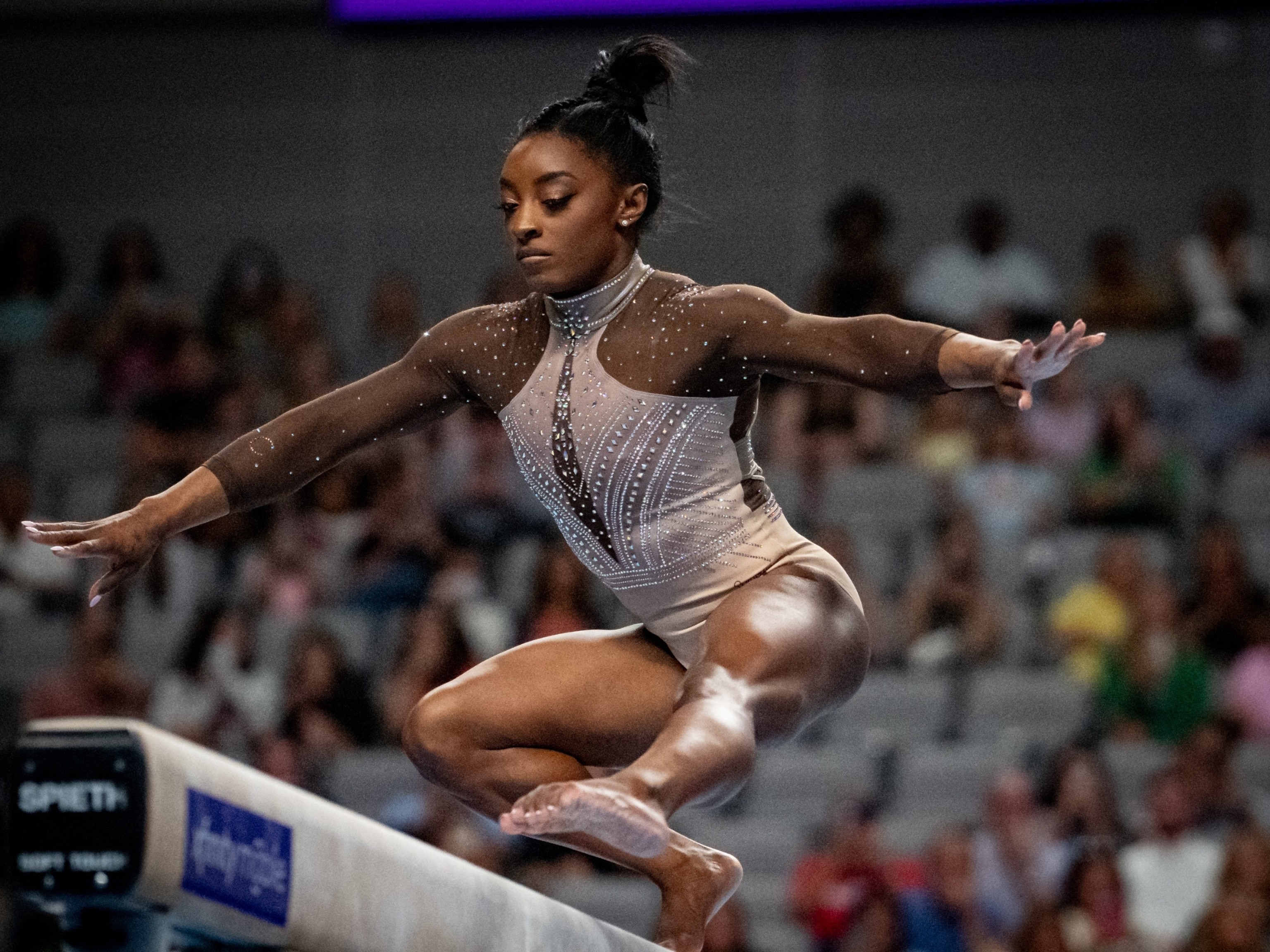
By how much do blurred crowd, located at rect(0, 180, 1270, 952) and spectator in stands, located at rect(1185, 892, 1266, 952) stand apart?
14 mm

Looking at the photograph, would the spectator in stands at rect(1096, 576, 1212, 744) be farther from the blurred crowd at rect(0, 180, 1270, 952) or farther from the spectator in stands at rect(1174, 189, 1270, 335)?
the spectator in stands at rect(1174, 189, 1270, 335)

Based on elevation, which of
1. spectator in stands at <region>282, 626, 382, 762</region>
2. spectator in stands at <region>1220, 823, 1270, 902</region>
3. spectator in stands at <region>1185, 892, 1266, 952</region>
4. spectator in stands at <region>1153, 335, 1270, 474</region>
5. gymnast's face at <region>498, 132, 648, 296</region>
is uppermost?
spectator in stands at <region>1153, 335, 1270, 474</region>

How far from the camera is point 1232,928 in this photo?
6.11 meters

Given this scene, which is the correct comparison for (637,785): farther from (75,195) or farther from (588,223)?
(75,195)

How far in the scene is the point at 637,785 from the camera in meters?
2.36

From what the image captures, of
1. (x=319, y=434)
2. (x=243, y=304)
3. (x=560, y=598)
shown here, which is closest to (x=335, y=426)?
(x=319, y=434)

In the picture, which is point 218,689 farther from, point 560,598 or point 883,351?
point 883,351

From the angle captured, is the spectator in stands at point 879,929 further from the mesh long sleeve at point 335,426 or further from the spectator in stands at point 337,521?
the mesh long sleeve at point 335,426

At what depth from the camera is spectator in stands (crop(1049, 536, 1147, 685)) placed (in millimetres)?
7637

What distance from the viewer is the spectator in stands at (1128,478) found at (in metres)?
8.22

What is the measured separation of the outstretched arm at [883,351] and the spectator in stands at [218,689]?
4.80 meters

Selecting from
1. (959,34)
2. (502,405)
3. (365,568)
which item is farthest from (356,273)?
(502,405)

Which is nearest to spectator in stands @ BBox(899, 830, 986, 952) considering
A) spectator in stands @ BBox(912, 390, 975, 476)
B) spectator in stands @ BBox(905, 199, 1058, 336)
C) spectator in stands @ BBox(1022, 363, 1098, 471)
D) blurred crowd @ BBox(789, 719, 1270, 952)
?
blurred crowd @ BBox(789, 719, 1270, 952)

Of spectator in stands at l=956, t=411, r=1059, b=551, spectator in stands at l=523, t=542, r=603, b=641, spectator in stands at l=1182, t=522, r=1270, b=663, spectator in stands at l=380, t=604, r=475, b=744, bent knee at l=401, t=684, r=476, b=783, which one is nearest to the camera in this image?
bent knee at l=401, t=684, r=476, b=783
